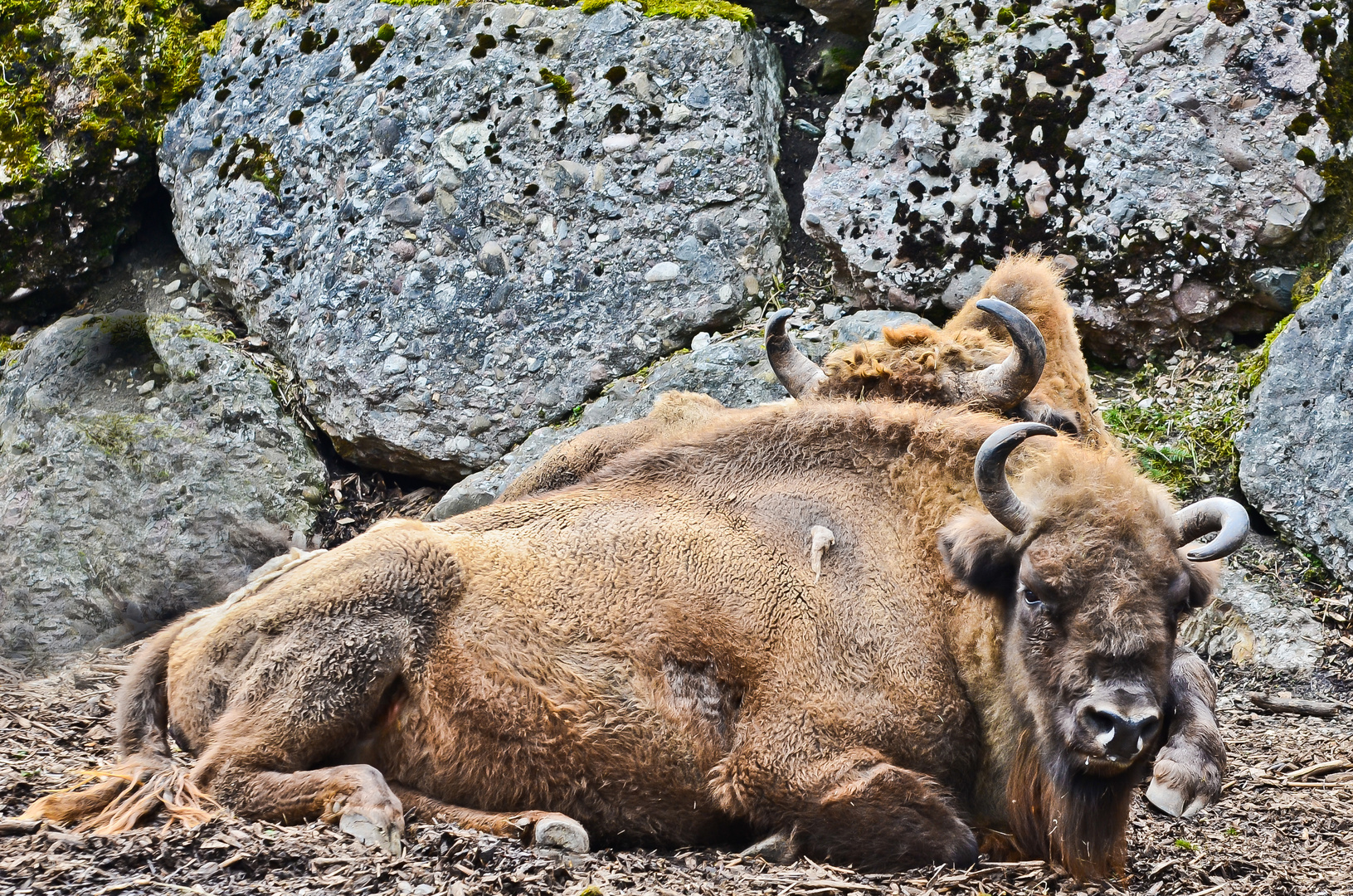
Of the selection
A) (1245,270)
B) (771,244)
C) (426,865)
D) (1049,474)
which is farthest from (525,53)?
(426,865)

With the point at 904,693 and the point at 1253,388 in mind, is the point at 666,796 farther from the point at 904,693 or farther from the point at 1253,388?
the point at 1253,388

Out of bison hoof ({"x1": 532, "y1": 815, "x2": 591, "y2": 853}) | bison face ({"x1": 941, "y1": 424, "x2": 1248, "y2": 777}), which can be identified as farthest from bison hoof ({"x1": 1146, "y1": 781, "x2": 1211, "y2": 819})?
bison hoof ({"x1": 532, "y1": 815, "x2": 591, "y2": 853})

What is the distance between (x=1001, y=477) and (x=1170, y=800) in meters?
1.45

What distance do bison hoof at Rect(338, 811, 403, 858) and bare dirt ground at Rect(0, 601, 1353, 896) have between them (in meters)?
0.05

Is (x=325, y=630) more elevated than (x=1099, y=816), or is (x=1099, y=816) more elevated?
(x=325, y=630)

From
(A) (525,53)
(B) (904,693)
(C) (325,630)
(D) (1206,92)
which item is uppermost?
(A) (525,53)

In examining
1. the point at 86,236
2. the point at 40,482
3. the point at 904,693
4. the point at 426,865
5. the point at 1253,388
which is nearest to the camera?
the point at 426,865

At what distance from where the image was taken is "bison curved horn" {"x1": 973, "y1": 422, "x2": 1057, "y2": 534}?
4676 mm

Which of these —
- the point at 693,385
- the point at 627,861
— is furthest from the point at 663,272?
the point at 627,861

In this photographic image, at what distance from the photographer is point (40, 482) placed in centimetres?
889

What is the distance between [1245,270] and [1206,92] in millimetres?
1179

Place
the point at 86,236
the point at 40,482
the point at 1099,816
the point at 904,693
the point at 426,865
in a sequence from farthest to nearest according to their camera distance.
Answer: the point at 86,236
the point at 40,482
the point at 904,693
the point at 1099,816
the point at 426,865

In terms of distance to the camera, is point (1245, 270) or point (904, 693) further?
point (1245, 270)

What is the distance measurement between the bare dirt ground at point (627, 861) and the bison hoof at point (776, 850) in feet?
0.25
